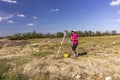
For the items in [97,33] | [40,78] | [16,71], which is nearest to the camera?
[40,78]

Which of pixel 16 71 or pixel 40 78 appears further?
pixel 16 71

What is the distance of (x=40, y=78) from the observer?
8914 mm

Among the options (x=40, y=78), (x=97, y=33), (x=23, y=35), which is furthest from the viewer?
(x=97, y=33)

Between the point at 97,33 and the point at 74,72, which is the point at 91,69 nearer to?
the point at 74,72

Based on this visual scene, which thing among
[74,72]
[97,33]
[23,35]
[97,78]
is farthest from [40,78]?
[97,33]

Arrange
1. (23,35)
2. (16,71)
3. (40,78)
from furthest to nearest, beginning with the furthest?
(23,35), (16,71), (40,78)

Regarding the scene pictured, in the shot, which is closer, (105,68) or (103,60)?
(105,68)

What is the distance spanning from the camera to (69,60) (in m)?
11.3

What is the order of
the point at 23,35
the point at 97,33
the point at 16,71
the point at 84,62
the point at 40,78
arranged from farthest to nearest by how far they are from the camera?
1. the point at 97,33
2. the point at 23,35
3. the point at 84,62
4. the point at 16,71
5. the point at 40,78

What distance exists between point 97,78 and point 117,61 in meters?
2.67

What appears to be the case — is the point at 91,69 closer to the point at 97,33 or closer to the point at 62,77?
the point at 62,77

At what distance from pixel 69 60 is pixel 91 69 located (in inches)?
69.9

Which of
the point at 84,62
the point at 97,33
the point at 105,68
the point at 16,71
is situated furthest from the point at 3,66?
the point at 97,33

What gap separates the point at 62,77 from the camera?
9.04m
